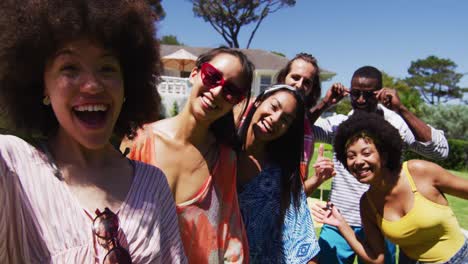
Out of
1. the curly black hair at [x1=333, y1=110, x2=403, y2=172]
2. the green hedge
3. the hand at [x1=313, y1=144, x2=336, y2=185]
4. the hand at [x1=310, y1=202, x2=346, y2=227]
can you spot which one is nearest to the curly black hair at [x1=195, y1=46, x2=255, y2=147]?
the hand at [x1=313, y1=144, x2=336, y2=185]

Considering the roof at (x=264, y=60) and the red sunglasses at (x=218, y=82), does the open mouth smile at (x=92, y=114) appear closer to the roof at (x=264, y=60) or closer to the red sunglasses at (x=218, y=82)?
the red sunglasses at (x=218, y=82)

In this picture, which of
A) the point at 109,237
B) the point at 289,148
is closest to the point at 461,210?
the point at 289,148

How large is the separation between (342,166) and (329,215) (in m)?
0.58

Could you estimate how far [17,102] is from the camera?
1754mm

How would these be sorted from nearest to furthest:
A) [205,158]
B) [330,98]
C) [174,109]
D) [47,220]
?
1. [47,220]
2. [205,158]
3. [330,98]
4. [174,109]

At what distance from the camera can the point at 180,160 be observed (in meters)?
2.33

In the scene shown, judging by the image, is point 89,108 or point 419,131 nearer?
point 89,108

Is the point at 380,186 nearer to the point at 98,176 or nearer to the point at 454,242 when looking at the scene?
the point at 454,242

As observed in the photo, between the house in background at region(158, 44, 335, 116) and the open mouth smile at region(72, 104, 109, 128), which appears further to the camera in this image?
the house in background at region(158, 44, 335, 116)

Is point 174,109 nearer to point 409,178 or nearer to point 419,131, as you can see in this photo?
point 419,131

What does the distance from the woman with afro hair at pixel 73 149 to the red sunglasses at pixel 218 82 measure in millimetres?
586

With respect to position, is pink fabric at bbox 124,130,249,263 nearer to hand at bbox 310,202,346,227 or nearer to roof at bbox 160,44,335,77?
hand at bbox 310,202,346,227

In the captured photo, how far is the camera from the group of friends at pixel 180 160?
1.53m

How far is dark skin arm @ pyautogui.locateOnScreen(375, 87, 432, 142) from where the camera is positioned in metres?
3.82
